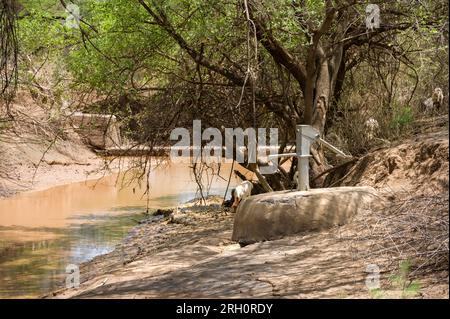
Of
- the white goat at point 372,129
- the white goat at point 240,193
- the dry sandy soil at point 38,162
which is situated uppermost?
the white goat at point 372,129

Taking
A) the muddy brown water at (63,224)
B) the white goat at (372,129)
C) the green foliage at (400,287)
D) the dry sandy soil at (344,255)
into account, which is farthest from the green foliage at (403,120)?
the green foliage at (400,287)

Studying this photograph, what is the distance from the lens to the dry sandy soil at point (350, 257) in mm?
5828

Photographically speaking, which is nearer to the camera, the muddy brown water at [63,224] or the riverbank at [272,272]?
the riverbank at [272,272]

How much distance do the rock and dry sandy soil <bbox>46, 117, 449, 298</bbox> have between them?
16cm

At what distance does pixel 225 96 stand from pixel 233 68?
554 mm

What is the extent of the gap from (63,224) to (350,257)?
10.8 metres

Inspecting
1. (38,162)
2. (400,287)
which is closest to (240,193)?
(400,287)

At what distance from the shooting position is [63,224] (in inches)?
654

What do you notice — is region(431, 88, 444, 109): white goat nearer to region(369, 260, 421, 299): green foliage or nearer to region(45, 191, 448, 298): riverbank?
region(45, 191, 448, 298): riverbank

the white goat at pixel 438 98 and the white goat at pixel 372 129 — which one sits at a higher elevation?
the white goat at pixel 438 98

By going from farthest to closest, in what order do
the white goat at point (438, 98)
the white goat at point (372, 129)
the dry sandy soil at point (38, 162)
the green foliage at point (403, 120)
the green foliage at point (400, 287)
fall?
the dry sandy soil at point (38, 162), the white goat at point (372, 129), the white goat at point (438, 98), the green foliage at point (403, 120), the green foliage at point (400, 287)

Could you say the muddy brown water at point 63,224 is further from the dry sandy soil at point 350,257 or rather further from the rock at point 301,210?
the rock at point 301,210

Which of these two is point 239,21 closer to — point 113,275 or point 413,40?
point 413,40

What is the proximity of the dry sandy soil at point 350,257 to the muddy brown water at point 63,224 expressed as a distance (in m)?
1.11
